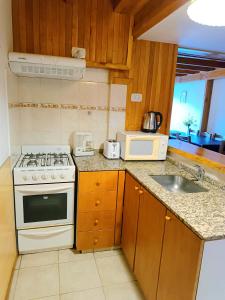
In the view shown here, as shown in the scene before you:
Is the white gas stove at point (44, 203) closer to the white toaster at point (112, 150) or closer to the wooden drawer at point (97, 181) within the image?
the wooden drawer at point (97, 181)

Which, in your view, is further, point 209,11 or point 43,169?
point 43,169

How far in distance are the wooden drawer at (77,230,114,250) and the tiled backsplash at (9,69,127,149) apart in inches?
37.7

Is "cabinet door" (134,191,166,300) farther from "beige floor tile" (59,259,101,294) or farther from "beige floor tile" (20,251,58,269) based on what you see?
"beige floor tile" (20,251,58,269)

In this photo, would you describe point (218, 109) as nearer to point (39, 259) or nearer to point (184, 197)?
point (184, 197)

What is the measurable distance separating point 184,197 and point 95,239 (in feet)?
3.53

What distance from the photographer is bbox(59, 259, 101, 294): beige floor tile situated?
1.73m

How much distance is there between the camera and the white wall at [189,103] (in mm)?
6945

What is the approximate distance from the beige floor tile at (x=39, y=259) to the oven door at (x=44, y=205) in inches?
12.1

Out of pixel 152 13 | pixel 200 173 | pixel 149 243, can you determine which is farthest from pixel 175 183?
pixel 152 13

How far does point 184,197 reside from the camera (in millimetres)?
1419

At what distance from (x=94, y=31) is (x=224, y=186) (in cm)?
186

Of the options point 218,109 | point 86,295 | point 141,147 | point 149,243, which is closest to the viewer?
point 149,243

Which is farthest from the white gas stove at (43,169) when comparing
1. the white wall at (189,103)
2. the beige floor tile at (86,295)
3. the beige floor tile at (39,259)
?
the white wall at (189,103)

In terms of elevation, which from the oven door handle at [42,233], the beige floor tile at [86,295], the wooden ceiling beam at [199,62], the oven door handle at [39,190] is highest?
the wooden ceiling beam at [199,62]
